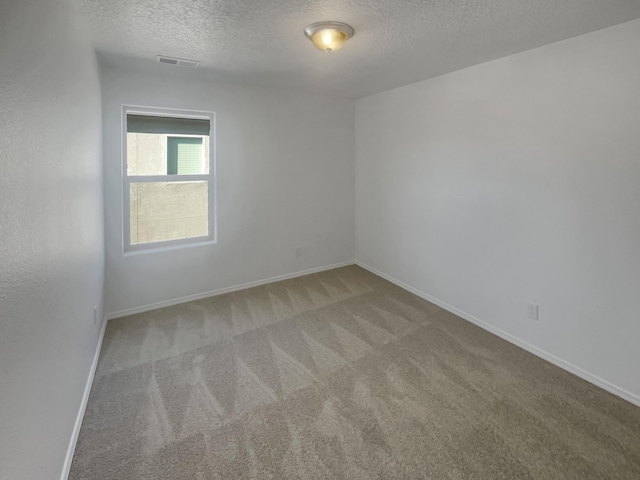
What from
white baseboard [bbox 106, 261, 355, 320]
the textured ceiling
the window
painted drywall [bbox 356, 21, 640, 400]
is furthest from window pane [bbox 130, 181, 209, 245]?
painted drywall [bbox 356, 21, 640, 400]

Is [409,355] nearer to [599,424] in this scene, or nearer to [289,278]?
[599,424]

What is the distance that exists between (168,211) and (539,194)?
11.7 feet

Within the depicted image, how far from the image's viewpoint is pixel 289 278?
4.37 meters

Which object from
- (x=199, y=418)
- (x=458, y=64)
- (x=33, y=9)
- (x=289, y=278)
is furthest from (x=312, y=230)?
(x=33, y=9)

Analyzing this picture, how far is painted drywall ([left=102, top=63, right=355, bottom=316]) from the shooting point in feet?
10.4

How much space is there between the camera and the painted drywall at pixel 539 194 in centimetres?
211

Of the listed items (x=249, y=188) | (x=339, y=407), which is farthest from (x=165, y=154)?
(x=339, y=407)

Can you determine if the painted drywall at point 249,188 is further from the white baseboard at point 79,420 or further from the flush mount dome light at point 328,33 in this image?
the flush mount dome light at point 328,33

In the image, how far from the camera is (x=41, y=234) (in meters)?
1.26

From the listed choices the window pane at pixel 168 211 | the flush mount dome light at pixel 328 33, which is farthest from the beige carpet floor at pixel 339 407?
the flush mount dome light at pixel 328 33

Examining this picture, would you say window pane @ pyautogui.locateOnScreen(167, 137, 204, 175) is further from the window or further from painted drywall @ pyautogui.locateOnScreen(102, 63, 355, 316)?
painted drywall @ pyautogui.locateOnScreen(102, 63, 355, 316)

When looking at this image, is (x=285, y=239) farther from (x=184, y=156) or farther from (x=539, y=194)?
(x=539, y=194)

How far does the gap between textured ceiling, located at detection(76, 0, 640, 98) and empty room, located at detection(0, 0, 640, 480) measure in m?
0.03

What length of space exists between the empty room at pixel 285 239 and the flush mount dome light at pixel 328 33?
1cm
